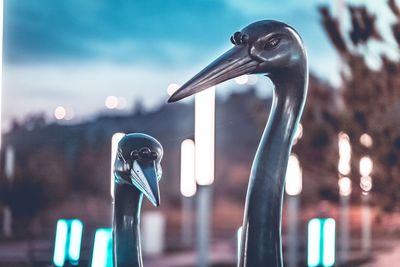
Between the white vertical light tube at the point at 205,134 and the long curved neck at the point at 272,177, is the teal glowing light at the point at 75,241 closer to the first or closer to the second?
the long curved neck at the point at 272,177

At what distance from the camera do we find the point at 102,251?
210 centimetres

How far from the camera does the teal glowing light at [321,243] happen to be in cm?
217

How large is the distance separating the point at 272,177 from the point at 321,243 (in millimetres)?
455

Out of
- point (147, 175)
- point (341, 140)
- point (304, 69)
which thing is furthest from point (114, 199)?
point (341, 140)

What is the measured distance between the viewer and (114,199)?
197 centimetres

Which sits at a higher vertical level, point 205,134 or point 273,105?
point 205,134

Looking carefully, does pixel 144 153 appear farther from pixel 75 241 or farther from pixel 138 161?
pixel 75 241

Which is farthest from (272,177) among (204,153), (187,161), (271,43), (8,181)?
(8,181)

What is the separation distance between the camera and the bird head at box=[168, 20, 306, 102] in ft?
5.94

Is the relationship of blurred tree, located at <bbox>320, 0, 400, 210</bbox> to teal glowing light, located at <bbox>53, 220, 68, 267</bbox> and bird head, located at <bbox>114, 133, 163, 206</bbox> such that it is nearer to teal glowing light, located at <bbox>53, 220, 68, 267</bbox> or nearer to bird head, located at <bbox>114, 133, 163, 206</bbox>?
teal glowing light, located at <bbox>53, 220, 68, 267</bbox>

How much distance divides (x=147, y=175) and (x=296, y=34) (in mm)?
410

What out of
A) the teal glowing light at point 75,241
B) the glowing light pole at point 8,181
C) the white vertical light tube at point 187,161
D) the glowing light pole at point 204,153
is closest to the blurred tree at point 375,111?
the teal glowing light at point 75,241

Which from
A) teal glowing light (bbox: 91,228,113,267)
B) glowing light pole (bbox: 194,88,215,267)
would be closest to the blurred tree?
teal glowing light (bbox: 91,228,113,267)

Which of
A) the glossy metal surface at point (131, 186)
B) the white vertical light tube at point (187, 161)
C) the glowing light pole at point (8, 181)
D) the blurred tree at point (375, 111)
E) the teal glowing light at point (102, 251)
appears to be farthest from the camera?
the glowing light pole at point (8, 181)
